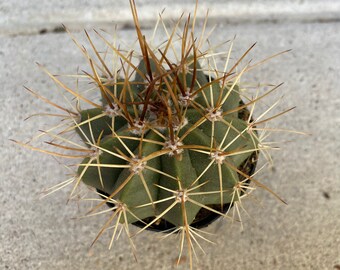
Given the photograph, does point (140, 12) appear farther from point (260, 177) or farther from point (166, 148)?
point (166, 148)

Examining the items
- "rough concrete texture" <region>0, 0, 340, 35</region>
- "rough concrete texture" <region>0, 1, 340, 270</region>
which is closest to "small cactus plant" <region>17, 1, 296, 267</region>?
"rough concrete texture" <region>0, 1, 340, 270</region>

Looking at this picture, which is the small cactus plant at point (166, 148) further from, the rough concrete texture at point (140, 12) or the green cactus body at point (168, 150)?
the rough concrete texture at point (140, 12)

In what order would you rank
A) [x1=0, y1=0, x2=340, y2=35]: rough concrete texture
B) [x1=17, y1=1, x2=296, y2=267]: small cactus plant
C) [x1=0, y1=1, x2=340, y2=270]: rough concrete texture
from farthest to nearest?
[x1=0, y1=0, x2=340, y2=35]: rough concrete texture, [x1=0, y1=1, x2=340, y2=270]: rough concrete texture, [x1=17, y1=1, x2=296, y2=267]: small cactus plant

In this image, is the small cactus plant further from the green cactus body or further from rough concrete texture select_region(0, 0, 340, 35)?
rough concrete texture select_region(0, 0, 340, 35)

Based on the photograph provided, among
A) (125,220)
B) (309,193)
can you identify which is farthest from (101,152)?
(309,193)

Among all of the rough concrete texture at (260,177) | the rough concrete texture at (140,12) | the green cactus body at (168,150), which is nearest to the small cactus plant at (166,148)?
the green cactus body at (168,150)

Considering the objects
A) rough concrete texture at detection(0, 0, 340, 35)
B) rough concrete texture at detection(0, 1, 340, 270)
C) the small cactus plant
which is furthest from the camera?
rough concrete texture at detection(0, 0, 340, 35)
